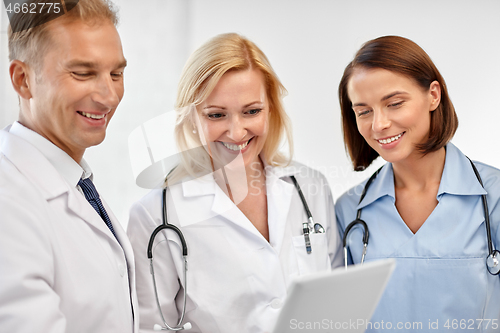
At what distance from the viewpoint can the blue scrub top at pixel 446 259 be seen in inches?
52.1

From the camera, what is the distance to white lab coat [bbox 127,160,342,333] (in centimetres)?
134

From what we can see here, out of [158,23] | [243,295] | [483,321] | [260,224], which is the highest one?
[158,23]

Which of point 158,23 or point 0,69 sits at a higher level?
point 158,23

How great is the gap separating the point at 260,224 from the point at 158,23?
3.18 feet

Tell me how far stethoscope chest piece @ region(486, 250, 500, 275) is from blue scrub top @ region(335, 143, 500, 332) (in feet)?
0.06

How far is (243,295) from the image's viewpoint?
1.35m

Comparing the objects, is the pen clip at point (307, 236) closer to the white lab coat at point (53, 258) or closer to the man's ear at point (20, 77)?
the white lab coat at point (53, 258)

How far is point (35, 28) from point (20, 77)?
0.12 m

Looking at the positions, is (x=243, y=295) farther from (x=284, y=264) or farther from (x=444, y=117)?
(x=444, y=117)

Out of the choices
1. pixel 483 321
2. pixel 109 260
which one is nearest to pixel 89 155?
pixel 109 260

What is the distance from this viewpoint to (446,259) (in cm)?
135

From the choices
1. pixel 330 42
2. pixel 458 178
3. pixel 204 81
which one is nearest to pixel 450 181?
pixel 458 178

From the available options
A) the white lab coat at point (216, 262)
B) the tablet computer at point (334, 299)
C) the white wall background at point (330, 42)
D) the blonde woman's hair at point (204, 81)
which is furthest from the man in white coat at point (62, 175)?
the white wall background at point (330, 42)

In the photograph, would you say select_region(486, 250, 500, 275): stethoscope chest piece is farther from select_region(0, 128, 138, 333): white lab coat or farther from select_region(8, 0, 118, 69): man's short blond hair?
select_region(8, 0, 118, 69): man's short blond hair
